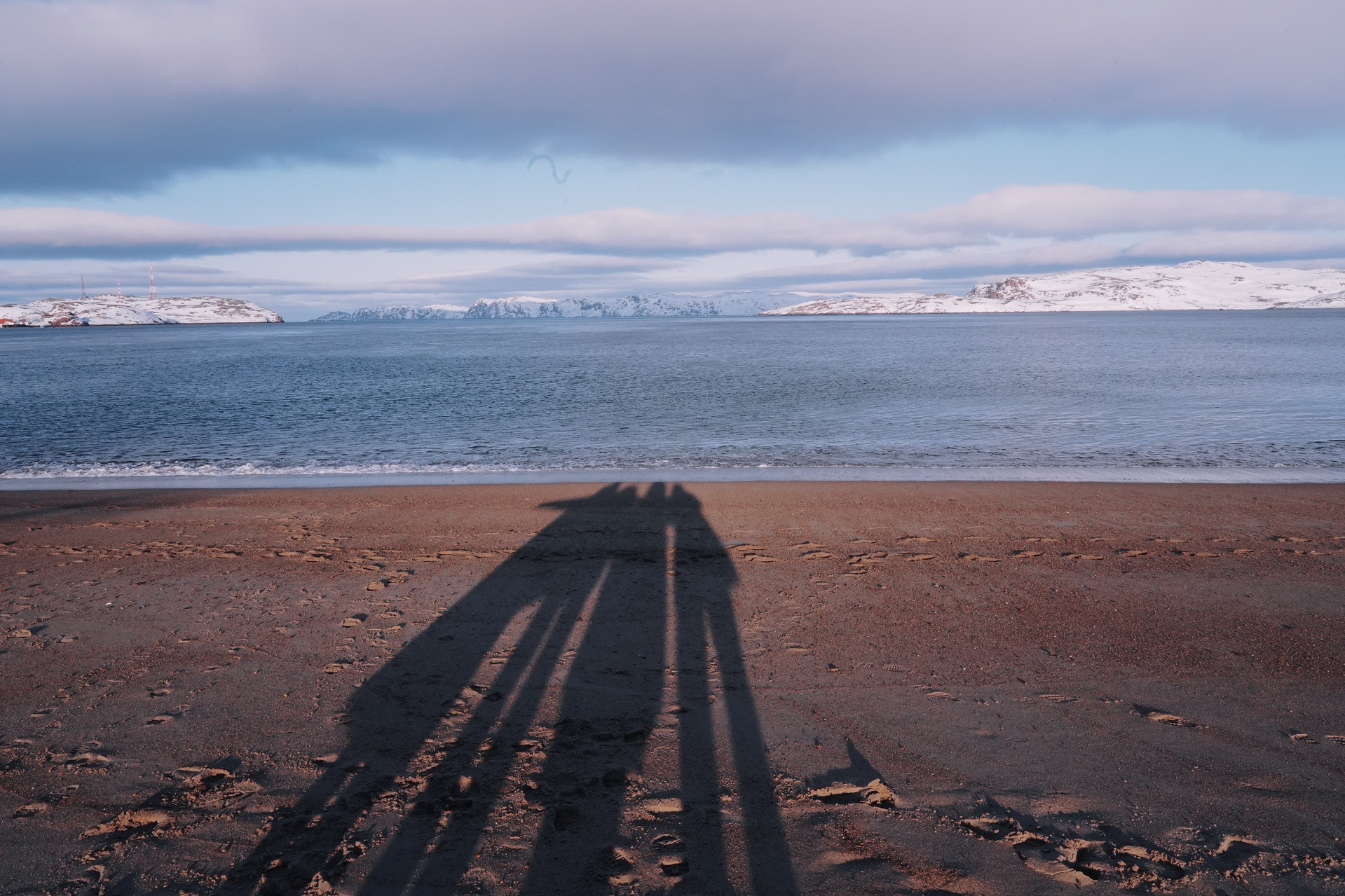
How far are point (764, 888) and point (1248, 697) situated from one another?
4.10m

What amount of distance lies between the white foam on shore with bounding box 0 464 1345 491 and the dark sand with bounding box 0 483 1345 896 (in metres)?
4.71

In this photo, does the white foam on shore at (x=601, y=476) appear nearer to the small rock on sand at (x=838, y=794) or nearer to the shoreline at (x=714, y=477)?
the shoreline at (x=714, y=477)

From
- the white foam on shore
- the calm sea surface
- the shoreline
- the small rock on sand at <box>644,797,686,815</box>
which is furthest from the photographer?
the calm sea surface

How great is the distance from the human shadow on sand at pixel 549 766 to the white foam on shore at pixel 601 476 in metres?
7.69

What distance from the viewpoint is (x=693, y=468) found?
15641 millimetres

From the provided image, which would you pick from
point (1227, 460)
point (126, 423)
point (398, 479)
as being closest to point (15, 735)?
point (398, 479)

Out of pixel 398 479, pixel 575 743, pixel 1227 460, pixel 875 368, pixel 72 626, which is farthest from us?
pixel 875 368

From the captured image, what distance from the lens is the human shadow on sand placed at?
343 cm

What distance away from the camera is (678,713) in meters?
4.92

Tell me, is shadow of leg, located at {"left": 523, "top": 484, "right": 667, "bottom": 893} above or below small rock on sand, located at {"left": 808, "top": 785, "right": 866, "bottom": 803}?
above

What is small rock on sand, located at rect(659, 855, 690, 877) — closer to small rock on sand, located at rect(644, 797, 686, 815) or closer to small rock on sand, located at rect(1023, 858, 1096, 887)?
small rock on sand, located at rect(644, 797, 686, 815)

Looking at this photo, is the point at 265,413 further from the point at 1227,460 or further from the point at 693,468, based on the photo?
the point at 1227,460

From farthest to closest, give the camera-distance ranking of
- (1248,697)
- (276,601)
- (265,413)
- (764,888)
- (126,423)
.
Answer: (265,413)
(126,423)
(276,601)
(1248,697)
(764,888)

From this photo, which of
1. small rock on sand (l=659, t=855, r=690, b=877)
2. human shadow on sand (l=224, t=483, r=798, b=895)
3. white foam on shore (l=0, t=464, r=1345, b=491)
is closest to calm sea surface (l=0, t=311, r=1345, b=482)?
white foam on shore (l=0, t=464, r=1345, b=491)
